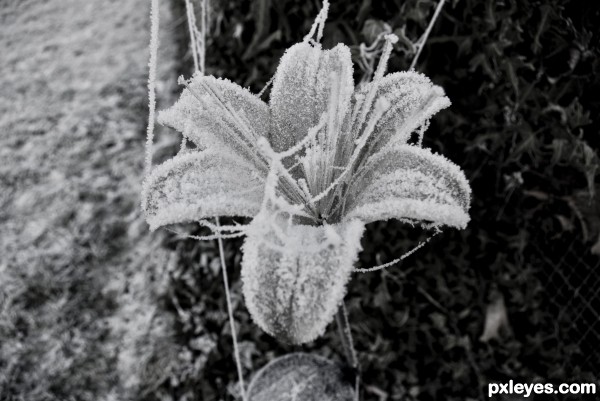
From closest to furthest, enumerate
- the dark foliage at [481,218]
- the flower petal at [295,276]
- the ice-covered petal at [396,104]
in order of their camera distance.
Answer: the flower petal at [295,276] → the ice-covered petal at [396,104] → the dark foliage at [481,218]

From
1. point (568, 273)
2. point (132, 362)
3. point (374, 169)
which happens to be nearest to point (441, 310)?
point (568, 273)

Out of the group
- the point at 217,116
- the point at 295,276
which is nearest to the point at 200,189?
the point at 217,116

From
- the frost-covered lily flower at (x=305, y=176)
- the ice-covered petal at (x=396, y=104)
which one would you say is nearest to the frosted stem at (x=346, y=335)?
the frost-covered lily flower at (x=305, y=176)

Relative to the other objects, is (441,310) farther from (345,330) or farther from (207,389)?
(207,389)

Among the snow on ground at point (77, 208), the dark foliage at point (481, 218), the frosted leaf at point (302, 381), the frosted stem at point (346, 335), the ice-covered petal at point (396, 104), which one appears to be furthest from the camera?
the snow on ground at point (77, 208)

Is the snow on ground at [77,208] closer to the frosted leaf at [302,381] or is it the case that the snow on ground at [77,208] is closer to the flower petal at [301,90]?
the frosted leaf at [302,381]

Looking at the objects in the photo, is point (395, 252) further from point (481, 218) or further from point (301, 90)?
point (301, 90)
